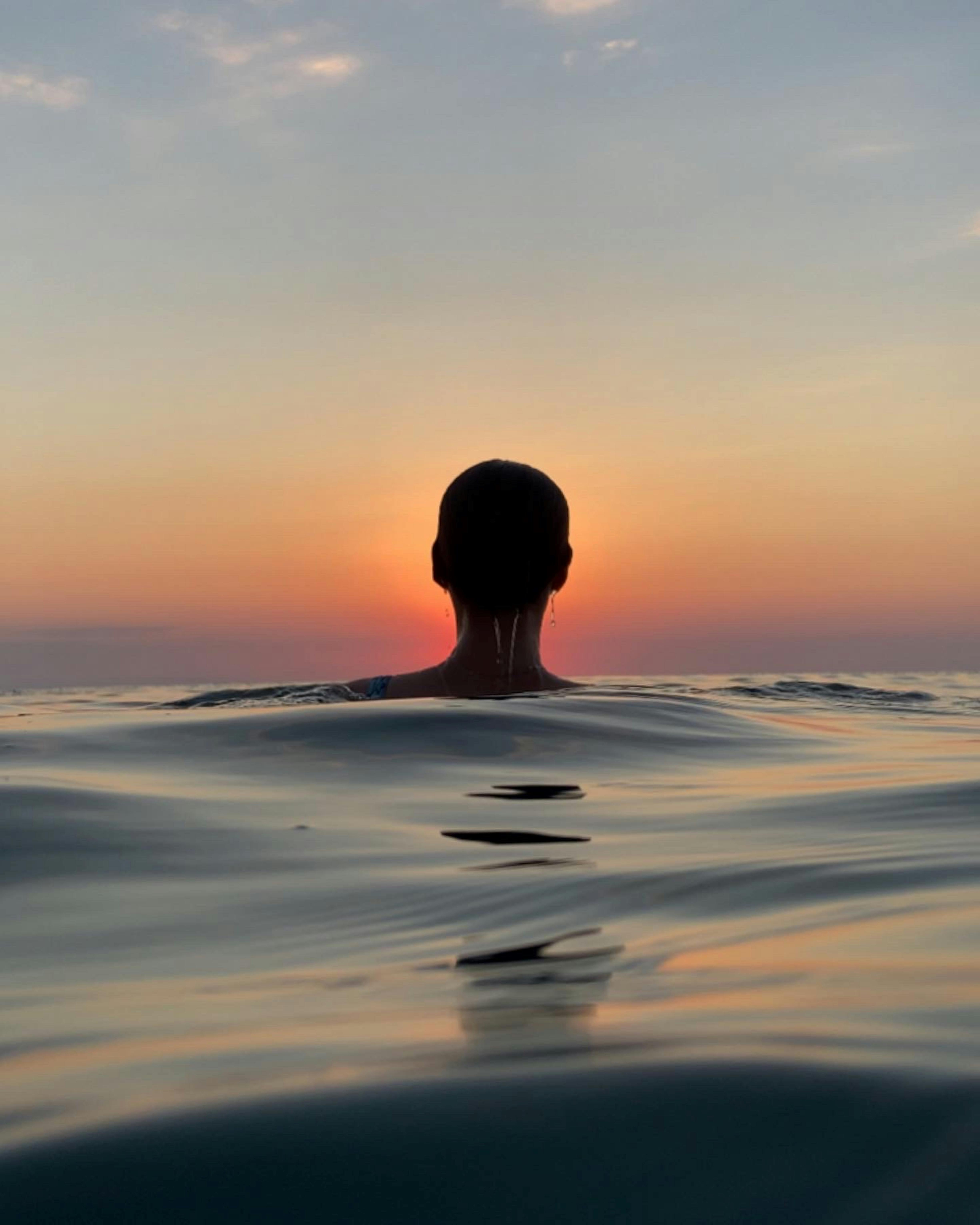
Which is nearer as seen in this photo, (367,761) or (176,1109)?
(176,1109)

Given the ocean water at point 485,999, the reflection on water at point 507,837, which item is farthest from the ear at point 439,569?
the reflection on water at point 507,837

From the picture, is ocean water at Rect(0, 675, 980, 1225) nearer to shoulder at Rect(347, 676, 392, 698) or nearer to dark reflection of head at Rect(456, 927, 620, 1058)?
dark reflection of head at Rect(456, 927, 620, 1058)

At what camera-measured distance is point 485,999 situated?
1.36 meters

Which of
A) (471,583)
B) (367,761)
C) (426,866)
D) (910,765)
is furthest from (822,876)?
(471,583)

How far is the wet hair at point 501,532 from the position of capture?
6207 mm

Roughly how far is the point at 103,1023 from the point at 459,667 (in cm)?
514

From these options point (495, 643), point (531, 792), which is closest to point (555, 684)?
point (495, 643)

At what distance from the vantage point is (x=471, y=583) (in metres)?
6.34

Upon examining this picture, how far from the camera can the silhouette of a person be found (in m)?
6.22

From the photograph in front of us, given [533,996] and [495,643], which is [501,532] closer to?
[495,643]

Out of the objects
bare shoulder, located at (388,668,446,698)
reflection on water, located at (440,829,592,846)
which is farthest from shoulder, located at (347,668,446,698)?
reflection on water, located at (440,829,592,846)

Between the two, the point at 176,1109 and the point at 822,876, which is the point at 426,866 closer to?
the point at 822,876

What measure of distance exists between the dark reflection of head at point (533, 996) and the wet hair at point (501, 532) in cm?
451

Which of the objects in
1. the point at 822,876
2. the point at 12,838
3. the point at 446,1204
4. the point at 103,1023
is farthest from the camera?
the point at 12,838
